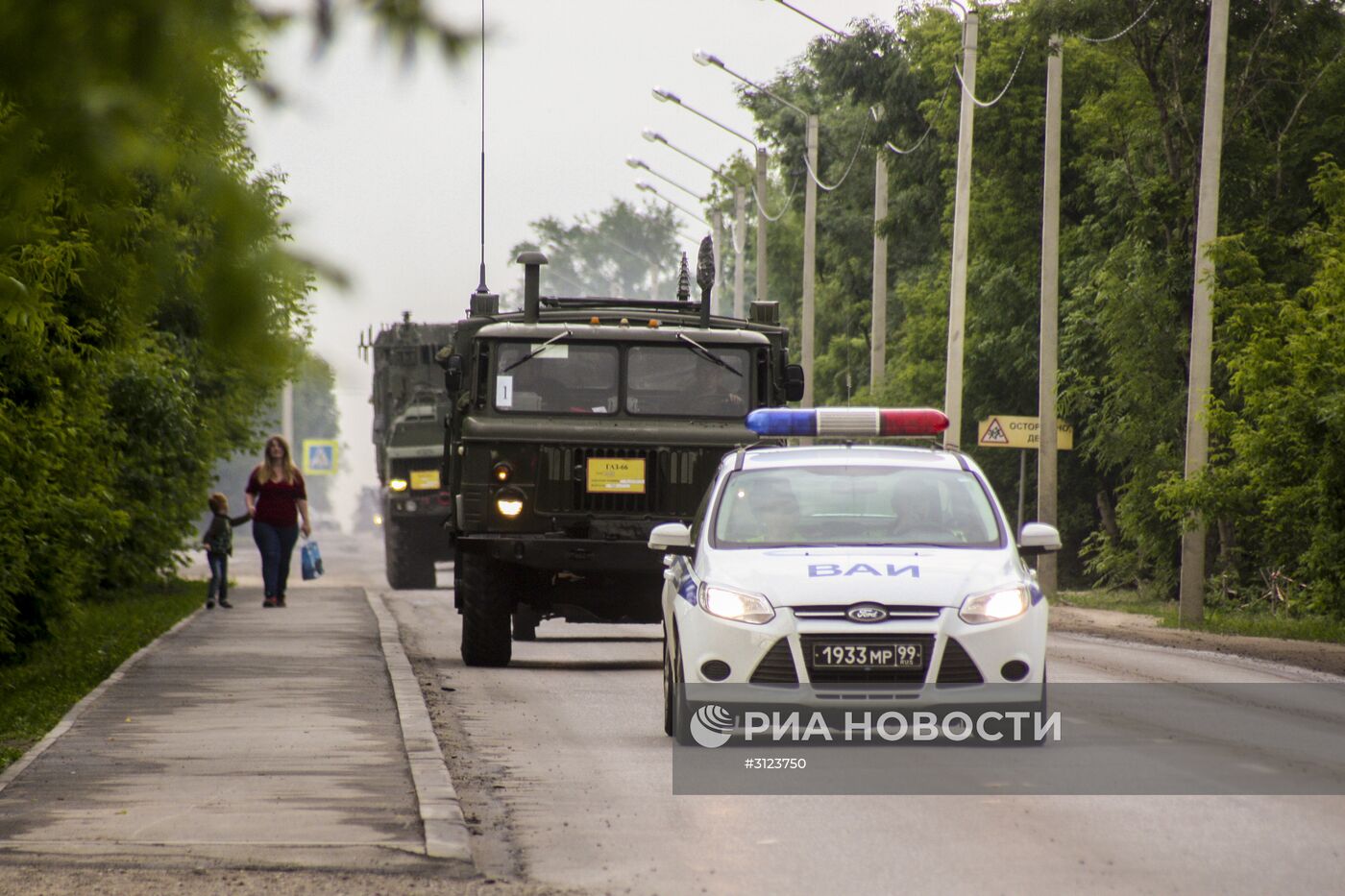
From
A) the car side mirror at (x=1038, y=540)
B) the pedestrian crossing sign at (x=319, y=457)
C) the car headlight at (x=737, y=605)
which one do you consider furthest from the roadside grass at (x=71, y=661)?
the pedestrian crossing sign at (x=319, y=457)

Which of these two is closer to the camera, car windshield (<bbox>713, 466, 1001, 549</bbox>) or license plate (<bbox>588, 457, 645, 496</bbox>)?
car windshield (<bbox>713, 466, 1001, 549</bbox>)

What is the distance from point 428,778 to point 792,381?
26.1ft

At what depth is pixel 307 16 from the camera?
352 cm

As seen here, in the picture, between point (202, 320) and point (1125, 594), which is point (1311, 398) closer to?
point (1125, 594)

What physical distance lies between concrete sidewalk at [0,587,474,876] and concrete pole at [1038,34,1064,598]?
17637 millimetres

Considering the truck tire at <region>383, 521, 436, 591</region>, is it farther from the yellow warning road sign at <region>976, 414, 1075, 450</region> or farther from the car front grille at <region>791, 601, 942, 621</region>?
the car front grille at <region>791, 601, 942, 621</region>

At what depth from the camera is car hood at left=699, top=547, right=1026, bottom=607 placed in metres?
10.8

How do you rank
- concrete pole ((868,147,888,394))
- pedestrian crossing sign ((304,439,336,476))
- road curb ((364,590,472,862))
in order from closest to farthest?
road curb ((364,590,472,862)) < concrete pole ((868,147,888,394)) < pedestrian crossing sign ((304,439,336,476))

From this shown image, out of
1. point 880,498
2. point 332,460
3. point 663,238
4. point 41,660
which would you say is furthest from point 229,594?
point 663,238

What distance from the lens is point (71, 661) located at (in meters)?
19.0

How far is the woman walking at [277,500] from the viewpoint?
2466 cm

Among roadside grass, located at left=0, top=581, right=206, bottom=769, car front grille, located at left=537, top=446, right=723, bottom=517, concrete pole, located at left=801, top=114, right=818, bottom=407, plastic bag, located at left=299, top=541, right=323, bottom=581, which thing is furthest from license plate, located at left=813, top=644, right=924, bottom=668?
concrete pole, located at left=801, top=114, right=818, bottom=407

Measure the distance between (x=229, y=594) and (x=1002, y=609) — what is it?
21605 millimetres

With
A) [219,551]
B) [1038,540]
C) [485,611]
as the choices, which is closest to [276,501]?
[219,551]
